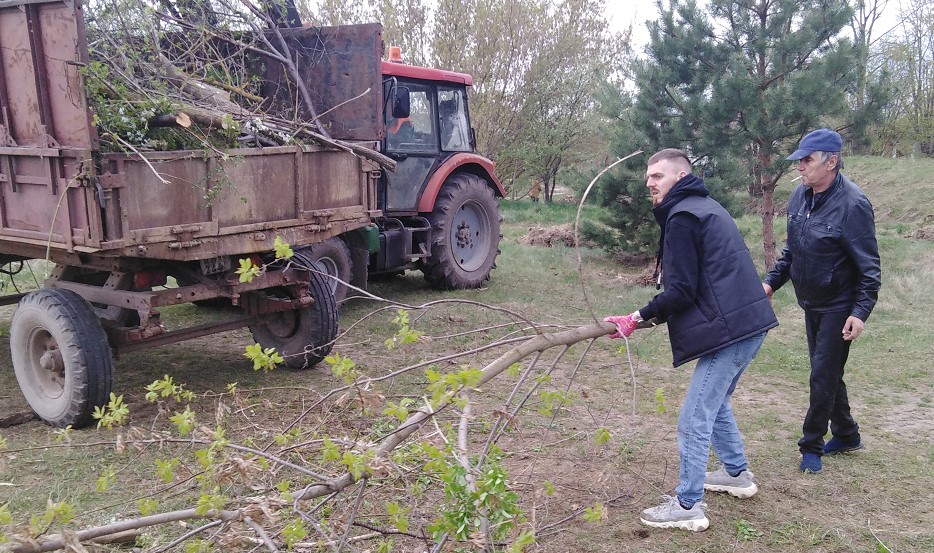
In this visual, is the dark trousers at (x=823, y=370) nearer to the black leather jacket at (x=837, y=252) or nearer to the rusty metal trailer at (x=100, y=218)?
the black leather jacket at (x=837, y=252)

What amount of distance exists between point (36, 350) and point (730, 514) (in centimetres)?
430

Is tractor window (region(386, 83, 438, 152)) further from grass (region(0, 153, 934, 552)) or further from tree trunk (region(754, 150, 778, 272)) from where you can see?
tree trunk (region(754, 150, 778, 272))

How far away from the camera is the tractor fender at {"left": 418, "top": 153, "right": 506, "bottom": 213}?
8.76 m

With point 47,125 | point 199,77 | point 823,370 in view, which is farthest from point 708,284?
point 199,77

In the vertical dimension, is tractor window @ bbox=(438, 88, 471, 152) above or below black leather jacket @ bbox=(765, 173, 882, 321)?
above

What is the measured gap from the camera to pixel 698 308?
351 centimetres

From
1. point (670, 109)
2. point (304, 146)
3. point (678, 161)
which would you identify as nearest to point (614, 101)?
point (670, 109)

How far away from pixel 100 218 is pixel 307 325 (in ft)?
6.17

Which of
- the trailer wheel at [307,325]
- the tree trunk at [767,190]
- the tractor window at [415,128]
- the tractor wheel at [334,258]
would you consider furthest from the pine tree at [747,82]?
the trailer wheel at [307,325]

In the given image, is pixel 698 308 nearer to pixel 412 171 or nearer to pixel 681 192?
pixel 681 192

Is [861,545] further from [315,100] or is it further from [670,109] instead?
[670,109]

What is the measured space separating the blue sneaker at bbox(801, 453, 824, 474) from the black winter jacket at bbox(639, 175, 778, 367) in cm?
124

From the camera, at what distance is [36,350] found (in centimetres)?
509

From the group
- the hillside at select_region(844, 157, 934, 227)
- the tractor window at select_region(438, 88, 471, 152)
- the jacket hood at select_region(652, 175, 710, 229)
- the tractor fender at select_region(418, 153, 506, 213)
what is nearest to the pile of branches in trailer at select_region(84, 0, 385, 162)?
the tractor fender at select_region(418, 153, 506, 213)
